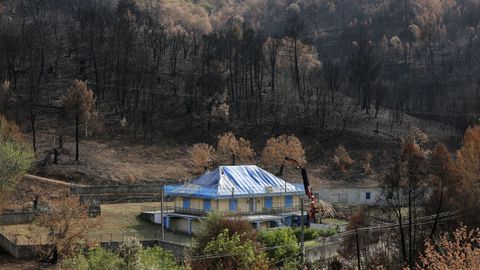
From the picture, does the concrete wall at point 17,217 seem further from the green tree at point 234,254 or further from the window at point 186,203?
the green tree at point 234,254

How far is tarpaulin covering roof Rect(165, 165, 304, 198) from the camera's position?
4356 centimetres

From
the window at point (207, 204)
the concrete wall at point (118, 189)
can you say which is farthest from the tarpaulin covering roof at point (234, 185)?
the concrete wall at point (118, 189)

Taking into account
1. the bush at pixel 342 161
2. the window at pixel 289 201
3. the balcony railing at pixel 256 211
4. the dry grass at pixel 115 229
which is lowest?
the dry grass at pixel 115 229

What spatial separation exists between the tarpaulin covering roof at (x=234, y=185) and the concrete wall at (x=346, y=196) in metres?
3.37

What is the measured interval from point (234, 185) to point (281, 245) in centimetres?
1719

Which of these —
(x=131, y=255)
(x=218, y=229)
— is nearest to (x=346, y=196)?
(x=218, y=229)

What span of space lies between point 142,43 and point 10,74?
21036 mm

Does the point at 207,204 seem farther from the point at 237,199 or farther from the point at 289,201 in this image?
the point at 289,201

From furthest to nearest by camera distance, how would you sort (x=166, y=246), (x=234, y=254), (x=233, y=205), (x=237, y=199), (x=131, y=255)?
1. (x=237, y=199)
2. (x=233, y=205)
3. (x=166, y=246)
4. (x=234, y=254)
5. (x=131, y=255)

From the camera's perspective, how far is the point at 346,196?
5081 cm

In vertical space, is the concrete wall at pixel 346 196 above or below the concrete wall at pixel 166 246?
above

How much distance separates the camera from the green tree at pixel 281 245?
27.3 m

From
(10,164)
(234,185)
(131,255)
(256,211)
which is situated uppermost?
(10,164)

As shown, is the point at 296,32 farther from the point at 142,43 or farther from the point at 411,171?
the point at 411,171
